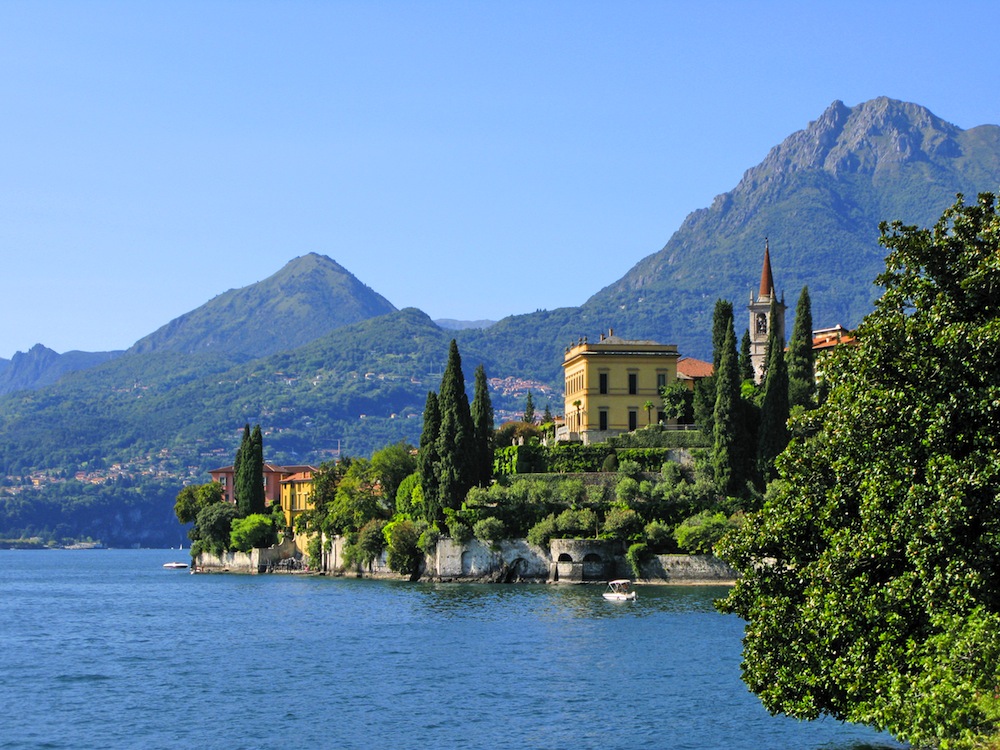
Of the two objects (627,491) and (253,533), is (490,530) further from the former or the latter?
(253,533)

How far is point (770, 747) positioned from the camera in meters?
30.3

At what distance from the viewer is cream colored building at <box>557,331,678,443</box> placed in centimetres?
8969

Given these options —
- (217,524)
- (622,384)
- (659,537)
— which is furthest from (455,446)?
(217,524)

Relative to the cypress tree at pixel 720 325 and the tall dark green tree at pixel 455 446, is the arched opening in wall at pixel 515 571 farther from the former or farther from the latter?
the cypress tree at pixel 720 325

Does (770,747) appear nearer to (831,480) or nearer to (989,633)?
(831,480)

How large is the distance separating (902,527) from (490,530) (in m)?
58.8

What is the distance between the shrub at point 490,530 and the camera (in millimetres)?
80125

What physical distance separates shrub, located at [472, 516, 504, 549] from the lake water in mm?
7803

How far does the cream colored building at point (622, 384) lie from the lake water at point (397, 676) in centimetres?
1836

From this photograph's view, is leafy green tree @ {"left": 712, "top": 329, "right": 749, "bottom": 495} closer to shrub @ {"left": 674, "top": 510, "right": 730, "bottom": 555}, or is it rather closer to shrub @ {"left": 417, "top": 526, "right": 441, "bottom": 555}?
shrub @ {"left": 674, "top": 510, "right": 730, "bottom": 555}

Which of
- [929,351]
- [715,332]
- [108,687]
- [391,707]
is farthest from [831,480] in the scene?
[715,332]

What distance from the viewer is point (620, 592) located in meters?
69.0

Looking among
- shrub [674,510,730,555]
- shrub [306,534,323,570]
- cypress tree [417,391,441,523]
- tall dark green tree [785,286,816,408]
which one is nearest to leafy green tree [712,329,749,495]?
shrub [674,510,730,555]

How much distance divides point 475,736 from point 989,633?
15357 mm
